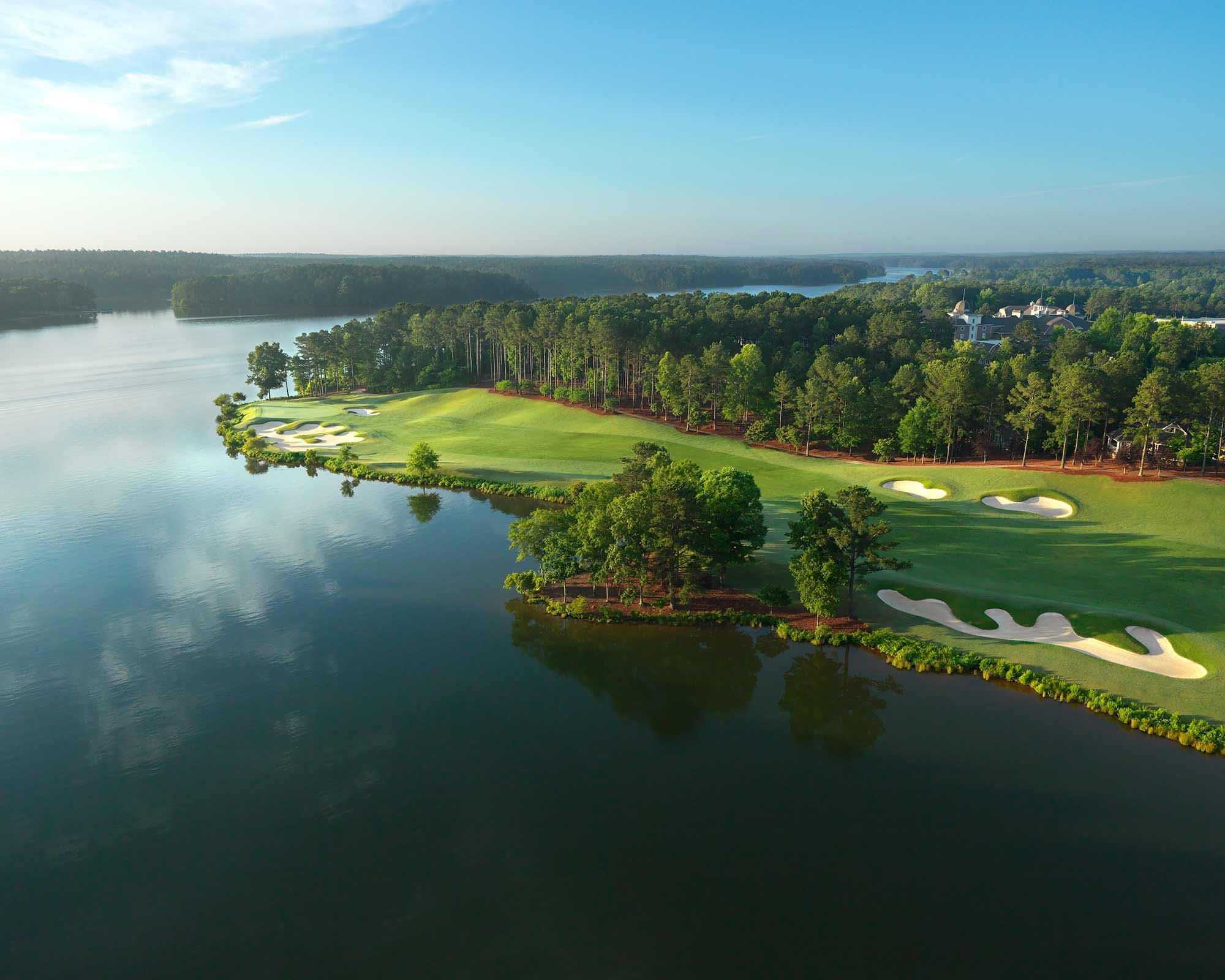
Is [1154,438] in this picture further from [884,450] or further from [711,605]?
[711,605]

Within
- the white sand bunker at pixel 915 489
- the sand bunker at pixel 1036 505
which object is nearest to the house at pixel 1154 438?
the sand bunker at pixel 1036 505

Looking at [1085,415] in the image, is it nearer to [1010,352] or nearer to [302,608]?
[1010,352]

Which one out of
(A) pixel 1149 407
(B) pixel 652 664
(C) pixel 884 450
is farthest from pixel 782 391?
(B) pixel 652 664

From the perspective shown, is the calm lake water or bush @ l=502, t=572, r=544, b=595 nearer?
the calm lake water

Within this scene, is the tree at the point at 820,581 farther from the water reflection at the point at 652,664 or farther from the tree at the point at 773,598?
the water reflection at the point at 652,664

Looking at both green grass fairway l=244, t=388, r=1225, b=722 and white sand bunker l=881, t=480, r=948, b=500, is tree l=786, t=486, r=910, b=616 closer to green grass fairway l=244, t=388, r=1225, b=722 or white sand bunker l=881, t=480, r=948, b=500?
green grass fairway l=244, t=388, r=1225, b=722

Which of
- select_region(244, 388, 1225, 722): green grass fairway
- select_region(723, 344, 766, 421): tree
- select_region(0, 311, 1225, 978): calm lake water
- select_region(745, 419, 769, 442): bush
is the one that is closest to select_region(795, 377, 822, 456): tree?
select_region(745, 419, 769, 442): bush
